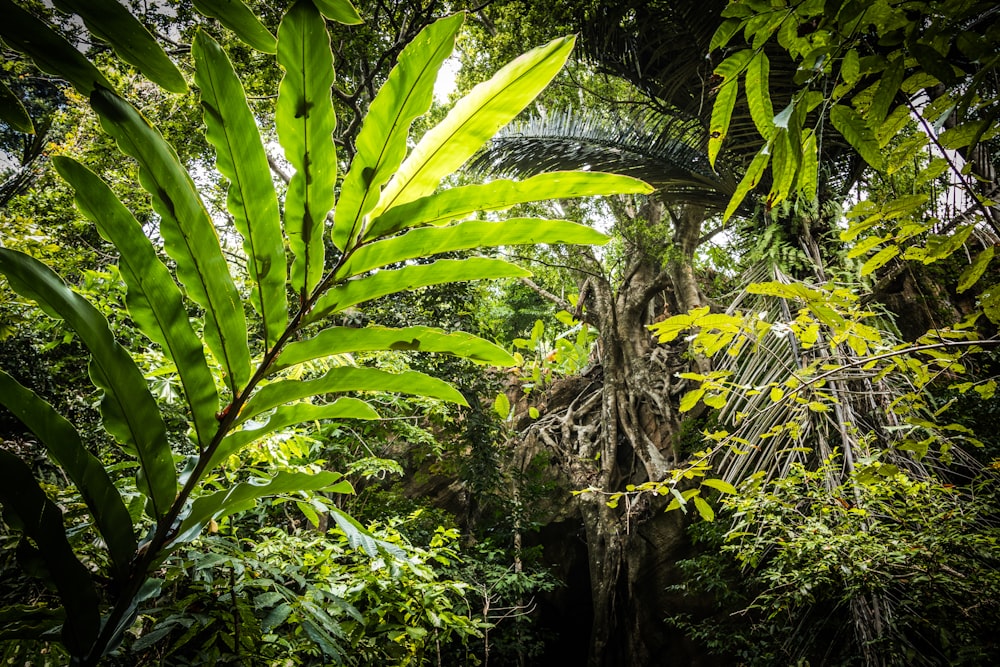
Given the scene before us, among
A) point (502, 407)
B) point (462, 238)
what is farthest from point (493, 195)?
point (502, 407)

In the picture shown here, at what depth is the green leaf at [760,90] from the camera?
75 cm

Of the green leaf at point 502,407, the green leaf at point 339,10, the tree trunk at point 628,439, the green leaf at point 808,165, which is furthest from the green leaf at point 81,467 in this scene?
the tree trunk at point 628,439

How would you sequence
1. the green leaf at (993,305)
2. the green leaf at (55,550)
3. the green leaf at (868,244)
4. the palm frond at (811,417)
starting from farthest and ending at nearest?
the palm frond at (811,417), the green leaf at (868,244), the green leaf at (993,305), the green leaf at (55,550)

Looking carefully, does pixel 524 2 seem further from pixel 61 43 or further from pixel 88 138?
pixel 88 138

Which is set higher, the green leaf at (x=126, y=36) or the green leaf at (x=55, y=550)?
the green leaf at (x=126, y=36)

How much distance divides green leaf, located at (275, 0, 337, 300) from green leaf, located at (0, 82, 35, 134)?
0.27 meters

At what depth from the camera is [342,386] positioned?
0.55 meters

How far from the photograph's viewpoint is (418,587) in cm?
130

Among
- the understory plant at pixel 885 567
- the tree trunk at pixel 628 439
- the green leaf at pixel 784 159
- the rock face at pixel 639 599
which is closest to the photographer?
the green leaf at pixel 784 159

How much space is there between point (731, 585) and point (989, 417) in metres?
2.38

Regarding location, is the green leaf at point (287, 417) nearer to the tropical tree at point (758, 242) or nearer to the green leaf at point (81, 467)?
the green leaf at point (81, 467)

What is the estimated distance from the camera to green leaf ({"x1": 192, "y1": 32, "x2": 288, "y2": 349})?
477mm

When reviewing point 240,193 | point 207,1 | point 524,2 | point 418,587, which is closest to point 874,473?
point 418,587

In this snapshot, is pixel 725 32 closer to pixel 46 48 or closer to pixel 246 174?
pixel 246 174
